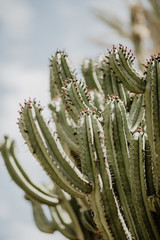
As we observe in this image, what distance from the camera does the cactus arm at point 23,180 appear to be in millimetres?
4801

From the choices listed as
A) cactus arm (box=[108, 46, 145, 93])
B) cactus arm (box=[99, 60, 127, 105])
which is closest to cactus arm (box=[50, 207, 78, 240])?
cactus arm (box=[99, 60, 127, 105])

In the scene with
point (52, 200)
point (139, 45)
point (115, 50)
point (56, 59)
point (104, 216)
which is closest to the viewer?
point (104, 216)

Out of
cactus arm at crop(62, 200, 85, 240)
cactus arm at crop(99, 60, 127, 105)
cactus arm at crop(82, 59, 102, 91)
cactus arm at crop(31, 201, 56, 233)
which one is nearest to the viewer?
cactus arm at crop(99, 60, 127, 105)

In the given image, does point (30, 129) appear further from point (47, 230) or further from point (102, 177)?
point (47, 230)

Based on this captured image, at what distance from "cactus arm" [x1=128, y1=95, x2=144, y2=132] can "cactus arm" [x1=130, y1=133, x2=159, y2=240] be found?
507 mm

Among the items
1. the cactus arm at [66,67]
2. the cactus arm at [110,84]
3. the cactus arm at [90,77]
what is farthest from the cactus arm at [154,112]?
the cactus arm at [90,77]

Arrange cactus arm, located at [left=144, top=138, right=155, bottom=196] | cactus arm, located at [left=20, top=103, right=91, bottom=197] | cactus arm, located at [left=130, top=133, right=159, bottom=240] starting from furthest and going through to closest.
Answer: cactus arm, located at [left=144, top=138, right=155, bottom=196]
cactus arm, located at [left=130, top=133, right=159, bottom=240]
cactus arm, located at [left=20, top=103, right=91, bottom=197]

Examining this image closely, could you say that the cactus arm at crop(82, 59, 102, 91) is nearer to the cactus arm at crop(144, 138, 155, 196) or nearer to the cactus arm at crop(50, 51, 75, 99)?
the cactus arm at crop(50, 51, 75, 99)

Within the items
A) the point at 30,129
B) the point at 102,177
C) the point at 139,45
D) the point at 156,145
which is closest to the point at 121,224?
the point at 102,177

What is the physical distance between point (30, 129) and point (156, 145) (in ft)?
3.59

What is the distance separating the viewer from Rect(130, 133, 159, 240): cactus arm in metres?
3.40

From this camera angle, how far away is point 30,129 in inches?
131

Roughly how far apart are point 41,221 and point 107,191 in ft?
8.02

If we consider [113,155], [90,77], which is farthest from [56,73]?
[113,155]
